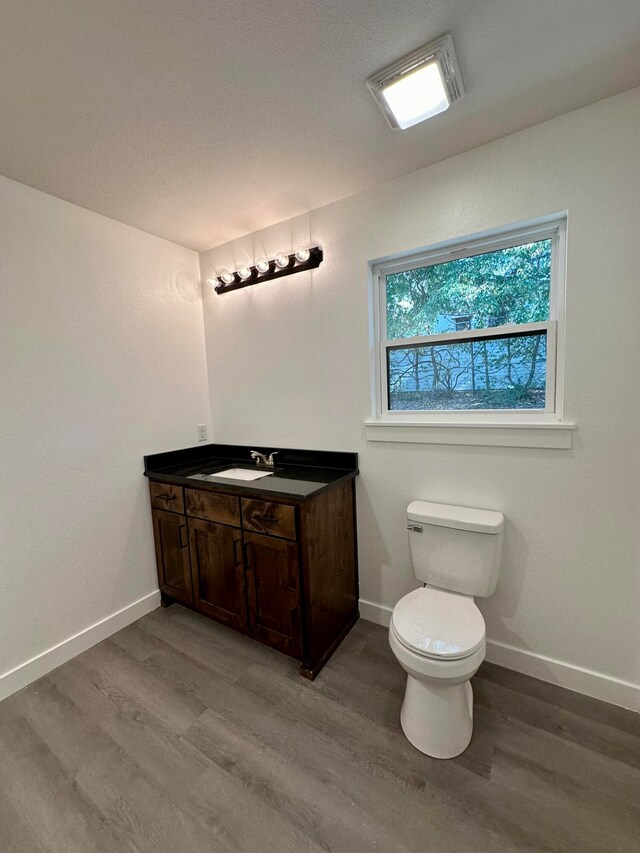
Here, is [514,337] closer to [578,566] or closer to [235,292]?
[578,566]

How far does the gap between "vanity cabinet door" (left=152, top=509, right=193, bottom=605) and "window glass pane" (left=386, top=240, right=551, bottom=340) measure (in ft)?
5.57

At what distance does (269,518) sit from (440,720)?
103 cm

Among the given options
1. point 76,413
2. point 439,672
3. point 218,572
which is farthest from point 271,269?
point 439,672

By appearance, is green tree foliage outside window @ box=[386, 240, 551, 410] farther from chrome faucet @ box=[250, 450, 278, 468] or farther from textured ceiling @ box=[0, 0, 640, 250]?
chrome faucet @ box=[250, 450, 278, 468]

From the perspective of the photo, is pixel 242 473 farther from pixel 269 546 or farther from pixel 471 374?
pixel 471 374

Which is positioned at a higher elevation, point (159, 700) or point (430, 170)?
point (430, 170)

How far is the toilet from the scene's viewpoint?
1.24m

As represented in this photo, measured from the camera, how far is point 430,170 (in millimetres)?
1658

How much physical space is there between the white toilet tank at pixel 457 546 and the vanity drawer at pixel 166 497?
4.28ft

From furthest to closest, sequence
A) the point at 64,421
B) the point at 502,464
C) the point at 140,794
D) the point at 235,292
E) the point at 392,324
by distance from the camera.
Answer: the point at 235,292, the point at 392,324, the point at 64,421, the point at 502,464, the point at 140,794

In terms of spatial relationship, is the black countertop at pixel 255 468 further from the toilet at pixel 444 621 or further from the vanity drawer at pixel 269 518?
the toilet at pixel 444 621

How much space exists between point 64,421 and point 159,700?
4.73 feet

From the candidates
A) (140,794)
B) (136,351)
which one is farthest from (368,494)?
(136,351)

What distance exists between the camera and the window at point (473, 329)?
1578 mm
